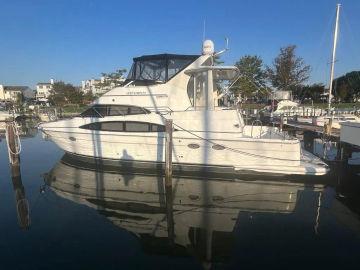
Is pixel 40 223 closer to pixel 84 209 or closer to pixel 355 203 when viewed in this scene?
pixel 84 209

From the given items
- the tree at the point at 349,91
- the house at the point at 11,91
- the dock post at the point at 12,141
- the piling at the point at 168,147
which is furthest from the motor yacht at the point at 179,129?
the house at the point at 11,91

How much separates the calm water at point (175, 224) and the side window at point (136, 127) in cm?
202

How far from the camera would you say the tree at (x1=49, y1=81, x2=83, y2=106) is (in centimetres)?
6569

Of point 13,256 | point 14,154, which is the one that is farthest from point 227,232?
point 14,154

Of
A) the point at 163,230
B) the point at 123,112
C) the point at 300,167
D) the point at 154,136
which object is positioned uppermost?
the point at 123,112

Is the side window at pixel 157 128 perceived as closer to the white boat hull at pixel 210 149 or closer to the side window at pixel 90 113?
the white boat hull at pixel 210 149

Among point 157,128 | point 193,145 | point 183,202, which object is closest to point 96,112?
point 157,128

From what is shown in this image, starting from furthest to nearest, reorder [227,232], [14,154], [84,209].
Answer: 1. [14,154]
2. [84,209]
3. [227,232]

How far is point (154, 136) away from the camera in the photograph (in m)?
12.8

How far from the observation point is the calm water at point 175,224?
22.0ft

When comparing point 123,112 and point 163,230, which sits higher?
point 123,112

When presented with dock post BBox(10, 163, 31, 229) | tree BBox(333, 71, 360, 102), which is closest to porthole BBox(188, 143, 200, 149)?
dock post BBox(10, 163, 31, 229)

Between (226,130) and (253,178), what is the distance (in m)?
2.34

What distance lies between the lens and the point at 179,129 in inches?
497
